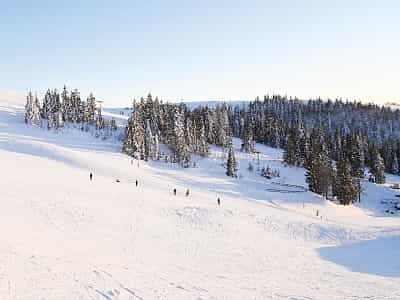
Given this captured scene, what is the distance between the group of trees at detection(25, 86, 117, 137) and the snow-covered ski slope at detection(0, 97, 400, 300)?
5016 centimetres

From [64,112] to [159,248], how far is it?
9501 centimetres

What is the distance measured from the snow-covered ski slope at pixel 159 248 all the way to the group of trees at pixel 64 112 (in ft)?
165

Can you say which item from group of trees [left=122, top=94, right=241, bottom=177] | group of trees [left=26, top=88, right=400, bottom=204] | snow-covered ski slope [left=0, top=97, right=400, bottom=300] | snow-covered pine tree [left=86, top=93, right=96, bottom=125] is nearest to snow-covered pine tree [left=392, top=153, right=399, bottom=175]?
group of trees [left=26, top=88, right=400, bottom=204]

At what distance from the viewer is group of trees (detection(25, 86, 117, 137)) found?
102 metres

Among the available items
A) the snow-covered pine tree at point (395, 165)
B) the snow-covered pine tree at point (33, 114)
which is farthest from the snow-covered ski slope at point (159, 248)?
the snow-covered pine tree at point (395, 165)

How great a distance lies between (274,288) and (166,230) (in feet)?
45.0

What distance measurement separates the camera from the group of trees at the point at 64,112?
102m

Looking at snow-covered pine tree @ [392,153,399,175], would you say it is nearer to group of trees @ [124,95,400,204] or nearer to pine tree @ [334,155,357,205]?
group of trees @ [124,95,400,204]

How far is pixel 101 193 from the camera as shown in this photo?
1492 inches

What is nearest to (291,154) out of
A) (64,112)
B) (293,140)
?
(293,140)

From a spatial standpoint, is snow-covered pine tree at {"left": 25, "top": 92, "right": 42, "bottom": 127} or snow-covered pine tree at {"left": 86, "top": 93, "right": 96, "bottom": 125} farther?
snow-covered pine tree at {"left": 86, "top": 93, "right": 96, "bottom": 125}

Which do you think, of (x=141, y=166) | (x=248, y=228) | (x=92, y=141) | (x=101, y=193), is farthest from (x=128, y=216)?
(x=92, y=141)

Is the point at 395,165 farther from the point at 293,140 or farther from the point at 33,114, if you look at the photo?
the point at 33,114

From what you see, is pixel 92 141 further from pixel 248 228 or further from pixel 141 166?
pixel 248 228
